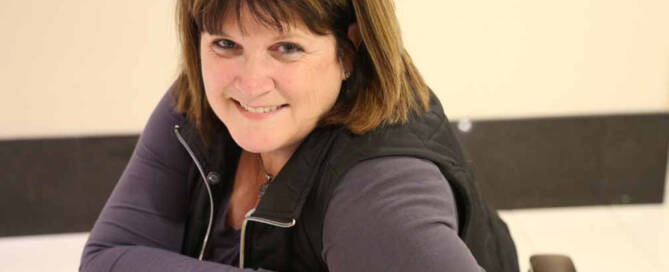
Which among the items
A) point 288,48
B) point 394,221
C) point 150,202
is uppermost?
point 288,48

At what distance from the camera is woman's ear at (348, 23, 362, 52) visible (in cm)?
121

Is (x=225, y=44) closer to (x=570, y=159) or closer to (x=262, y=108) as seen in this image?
(x=262, y=108)

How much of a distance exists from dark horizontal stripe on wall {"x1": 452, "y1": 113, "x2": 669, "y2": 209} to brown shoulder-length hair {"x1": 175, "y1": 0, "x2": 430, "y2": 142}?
138 cm

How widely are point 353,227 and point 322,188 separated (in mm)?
111

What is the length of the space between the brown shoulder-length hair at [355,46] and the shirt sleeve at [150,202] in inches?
7.9

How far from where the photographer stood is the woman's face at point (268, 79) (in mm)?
1170

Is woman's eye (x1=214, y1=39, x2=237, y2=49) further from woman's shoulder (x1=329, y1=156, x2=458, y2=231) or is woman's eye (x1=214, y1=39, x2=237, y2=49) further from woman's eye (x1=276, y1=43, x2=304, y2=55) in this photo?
woman's shoulder (x1=329, y1=156, x2=458, y2=231)

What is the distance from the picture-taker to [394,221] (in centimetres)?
110

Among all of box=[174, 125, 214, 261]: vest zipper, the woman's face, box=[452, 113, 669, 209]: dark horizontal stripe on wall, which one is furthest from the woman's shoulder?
box=[452, 113, 669, 209]: dark horizontal stripe on wall

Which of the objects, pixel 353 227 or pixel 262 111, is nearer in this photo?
pixel 353 227

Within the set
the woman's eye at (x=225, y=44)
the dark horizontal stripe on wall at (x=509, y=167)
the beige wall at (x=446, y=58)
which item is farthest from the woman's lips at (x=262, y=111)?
the dark horizontal stripe on wall at (x=509, y=167)

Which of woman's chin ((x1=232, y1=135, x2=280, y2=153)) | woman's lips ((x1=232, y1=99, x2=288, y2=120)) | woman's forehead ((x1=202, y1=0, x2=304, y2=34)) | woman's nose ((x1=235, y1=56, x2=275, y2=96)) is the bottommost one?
woman's chin ((x1=232, y1=135, x2=280, y2=153))

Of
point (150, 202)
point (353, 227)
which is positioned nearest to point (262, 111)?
point (353, 227)

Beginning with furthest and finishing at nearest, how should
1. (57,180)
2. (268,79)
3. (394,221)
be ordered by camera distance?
(57,180) < (268,79) < (394,221)
